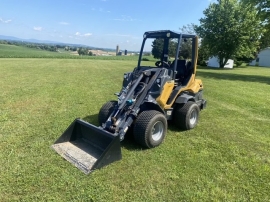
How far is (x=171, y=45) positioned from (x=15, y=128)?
409 centimetres

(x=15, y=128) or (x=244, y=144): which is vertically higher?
(x=244, y=144)

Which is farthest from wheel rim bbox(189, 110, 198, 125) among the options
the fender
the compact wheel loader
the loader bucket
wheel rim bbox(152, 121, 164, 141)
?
the loader bucket

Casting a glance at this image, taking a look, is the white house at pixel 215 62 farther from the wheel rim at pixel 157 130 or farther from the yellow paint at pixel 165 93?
the wheel rim at pixel 157 130

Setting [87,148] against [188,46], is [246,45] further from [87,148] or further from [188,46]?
[87,148]

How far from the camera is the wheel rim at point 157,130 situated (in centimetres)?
430

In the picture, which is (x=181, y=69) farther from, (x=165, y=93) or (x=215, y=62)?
(x=215, y=62)

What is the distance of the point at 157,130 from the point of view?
438cm

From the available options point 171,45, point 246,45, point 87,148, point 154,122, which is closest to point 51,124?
point 87,148

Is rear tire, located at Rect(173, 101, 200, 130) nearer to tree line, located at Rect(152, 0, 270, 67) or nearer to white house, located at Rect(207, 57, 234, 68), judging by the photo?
tree line, located at Rect(152, 0, 270, 67)

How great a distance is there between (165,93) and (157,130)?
0.76 m

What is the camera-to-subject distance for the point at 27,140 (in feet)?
14.6

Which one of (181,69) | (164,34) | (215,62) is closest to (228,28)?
(215,62)

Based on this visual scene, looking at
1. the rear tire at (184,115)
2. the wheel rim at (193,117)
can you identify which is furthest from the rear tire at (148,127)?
the wheel rim at (193,117)

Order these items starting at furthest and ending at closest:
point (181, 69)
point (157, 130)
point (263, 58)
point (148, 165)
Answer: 1. point (263, 58)
2. point (181, 69)
3. point (157, 130)
4. point (148, 165)
